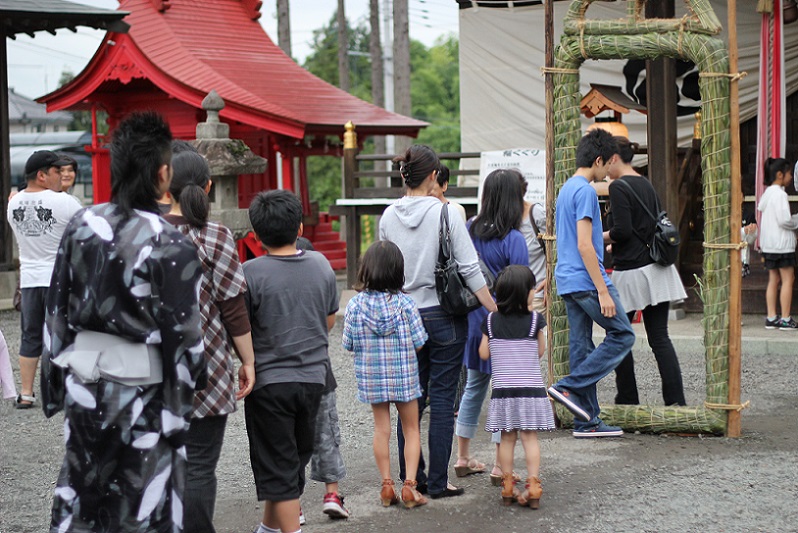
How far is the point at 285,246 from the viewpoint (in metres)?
4.38

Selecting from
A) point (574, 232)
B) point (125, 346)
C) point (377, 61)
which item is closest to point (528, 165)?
point (574, 232)

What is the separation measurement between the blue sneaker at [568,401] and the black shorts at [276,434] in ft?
7.45

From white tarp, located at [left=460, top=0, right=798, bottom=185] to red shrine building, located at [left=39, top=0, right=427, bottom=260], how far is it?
8.15 feet

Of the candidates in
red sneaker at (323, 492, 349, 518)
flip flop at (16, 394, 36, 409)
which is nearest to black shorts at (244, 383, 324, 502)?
red sneaker at (323, 492, 349, 518)

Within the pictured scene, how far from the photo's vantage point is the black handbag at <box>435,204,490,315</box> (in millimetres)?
5078

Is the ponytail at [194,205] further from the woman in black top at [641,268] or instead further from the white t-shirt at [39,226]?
the white t-shirt at [39,226]

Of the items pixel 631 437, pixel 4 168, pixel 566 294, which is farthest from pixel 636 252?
pixel 4 168

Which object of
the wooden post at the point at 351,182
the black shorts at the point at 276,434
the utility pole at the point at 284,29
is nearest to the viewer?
the black shorts at the point at 276,434

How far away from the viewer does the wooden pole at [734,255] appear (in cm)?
616

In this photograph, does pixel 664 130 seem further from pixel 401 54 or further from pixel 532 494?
pixel 401 54

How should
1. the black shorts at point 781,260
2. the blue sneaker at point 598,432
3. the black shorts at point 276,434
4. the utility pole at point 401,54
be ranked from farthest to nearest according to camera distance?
the utility pole at point 401,54 → the black shorts at point 781,260 → the blue sneaker at point 598,432 → the black shorts at point 276,434

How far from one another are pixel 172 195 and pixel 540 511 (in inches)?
90.6

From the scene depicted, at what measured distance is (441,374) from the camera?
5.23m

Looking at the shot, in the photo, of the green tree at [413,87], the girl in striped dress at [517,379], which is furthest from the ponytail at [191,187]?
the green tree at [413,87]
